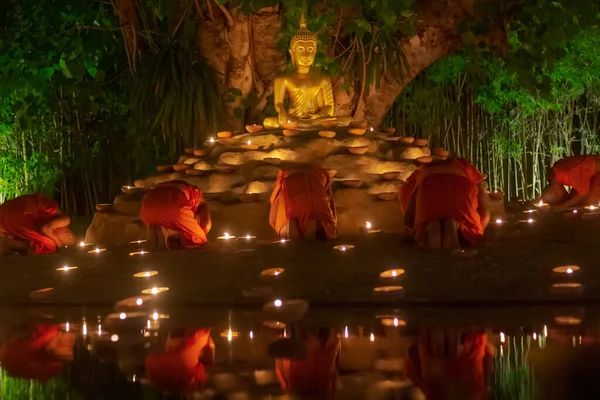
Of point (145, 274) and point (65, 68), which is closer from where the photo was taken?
point (145, 274)

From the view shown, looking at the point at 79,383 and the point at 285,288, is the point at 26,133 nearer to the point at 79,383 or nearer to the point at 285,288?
the point at 285,288

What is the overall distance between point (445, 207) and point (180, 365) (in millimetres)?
3327

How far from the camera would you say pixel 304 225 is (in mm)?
7574

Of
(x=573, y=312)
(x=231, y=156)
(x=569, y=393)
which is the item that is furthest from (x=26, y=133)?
(x=569, y=393)

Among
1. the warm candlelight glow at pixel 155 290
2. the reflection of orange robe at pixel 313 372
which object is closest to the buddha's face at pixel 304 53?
the warm candlelight glow at pixel 155 290

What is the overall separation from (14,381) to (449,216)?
12.6 ft

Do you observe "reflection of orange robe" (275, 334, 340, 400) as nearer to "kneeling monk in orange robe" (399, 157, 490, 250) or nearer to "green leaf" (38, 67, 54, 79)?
"kneeling monk in orange robe" (399, 157, 490, 250)

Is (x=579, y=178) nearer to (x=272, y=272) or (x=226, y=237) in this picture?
(x=226, y=237)

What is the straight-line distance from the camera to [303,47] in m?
10.3

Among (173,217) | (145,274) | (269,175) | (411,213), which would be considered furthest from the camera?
(269,175)

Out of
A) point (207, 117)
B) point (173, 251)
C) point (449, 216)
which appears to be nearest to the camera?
point (449, 216)

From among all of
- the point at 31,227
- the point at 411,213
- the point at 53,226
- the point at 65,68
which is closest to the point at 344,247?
the point at 411,213

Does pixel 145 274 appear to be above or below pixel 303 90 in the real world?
below

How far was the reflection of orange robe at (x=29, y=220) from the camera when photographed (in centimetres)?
805
